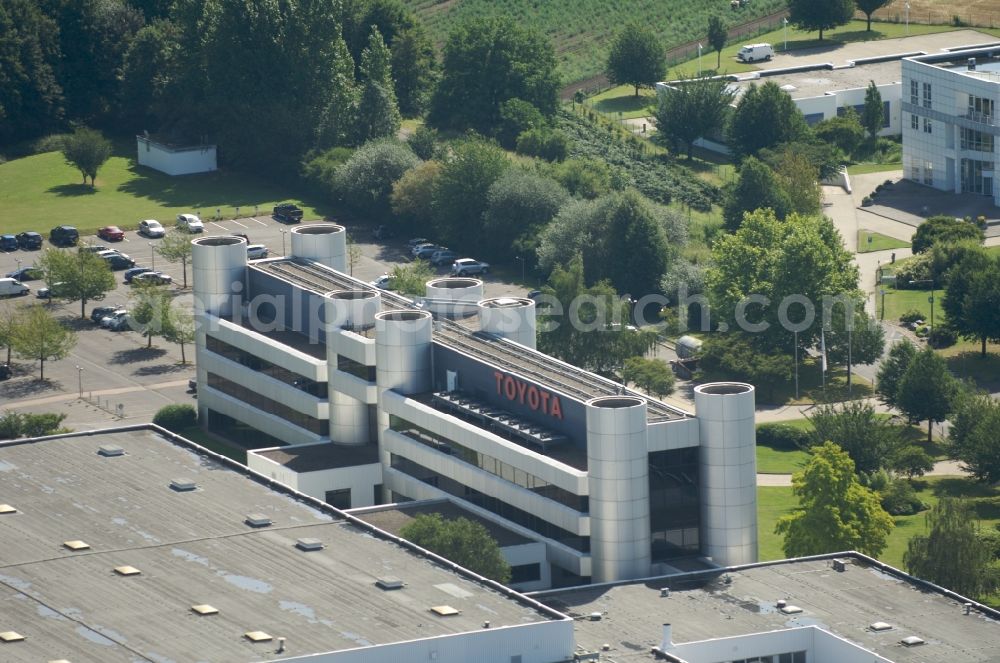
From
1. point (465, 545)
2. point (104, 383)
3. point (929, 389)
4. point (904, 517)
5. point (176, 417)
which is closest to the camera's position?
point (465, 545)

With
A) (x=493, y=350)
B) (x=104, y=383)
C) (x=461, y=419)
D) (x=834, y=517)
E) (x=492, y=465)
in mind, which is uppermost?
(x=493, y=350)

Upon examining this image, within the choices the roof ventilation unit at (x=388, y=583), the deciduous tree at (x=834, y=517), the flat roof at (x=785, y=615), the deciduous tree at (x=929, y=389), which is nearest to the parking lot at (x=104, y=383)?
the deciduous tree at (x=929, y=389)

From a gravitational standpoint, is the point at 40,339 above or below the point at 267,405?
above

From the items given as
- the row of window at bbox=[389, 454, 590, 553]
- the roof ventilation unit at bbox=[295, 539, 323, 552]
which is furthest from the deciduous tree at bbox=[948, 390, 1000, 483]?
the roof ventilation unit at bbox=[295, 539, 323, 552]

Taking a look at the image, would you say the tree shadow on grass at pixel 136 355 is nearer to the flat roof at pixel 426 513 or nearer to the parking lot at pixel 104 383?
the parking lot at pixel 104 383

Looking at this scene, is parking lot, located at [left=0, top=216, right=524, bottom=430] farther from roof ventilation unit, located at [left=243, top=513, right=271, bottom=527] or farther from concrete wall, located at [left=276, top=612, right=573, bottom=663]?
concrete wall, located at [left=276, top=612, right=573, bottom=663]

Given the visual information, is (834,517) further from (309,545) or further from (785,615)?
(309,545)

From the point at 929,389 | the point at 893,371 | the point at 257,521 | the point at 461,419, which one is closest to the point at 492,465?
the point at 461,419
